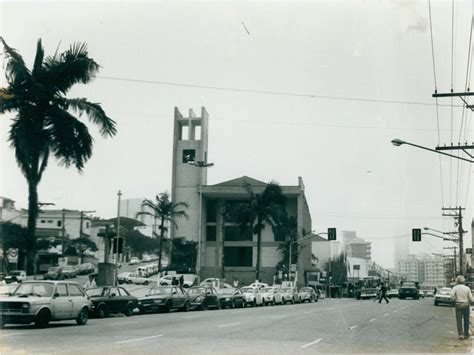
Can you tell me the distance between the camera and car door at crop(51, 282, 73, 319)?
19.0 m

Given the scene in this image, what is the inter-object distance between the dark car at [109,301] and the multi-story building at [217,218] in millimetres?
57616

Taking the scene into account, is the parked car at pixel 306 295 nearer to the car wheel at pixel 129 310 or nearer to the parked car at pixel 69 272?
the parked car at pixel 69 272

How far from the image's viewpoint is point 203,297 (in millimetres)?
34781

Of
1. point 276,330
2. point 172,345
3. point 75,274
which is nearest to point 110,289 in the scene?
point 276,330

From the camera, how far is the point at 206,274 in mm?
85750

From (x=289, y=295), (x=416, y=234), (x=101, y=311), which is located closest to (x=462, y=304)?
(x=101, y=311)

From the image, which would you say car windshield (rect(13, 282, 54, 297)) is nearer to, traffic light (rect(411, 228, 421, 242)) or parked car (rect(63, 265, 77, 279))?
→ traffic light (rect(411, 228, 421, 242))

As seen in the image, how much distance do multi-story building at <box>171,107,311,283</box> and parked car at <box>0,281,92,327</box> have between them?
64.1m

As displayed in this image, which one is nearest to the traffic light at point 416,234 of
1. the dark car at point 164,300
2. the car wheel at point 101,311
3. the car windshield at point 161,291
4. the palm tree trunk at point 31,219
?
the dark car at point 164,300

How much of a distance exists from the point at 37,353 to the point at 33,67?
15.6m

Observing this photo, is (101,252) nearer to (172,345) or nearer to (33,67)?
(33,67)

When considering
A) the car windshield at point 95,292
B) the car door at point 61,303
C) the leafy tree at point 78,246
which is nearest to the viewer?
the car door at point 61,303

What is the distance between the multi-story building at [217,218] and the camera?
8531 centimetres

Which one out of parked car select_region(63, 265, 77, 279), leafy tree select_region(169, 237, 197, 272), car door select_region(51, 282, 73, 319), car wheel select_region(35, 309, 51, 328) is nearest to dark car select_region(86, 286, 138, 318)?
car door select_region(51, 282, 73, 319)
